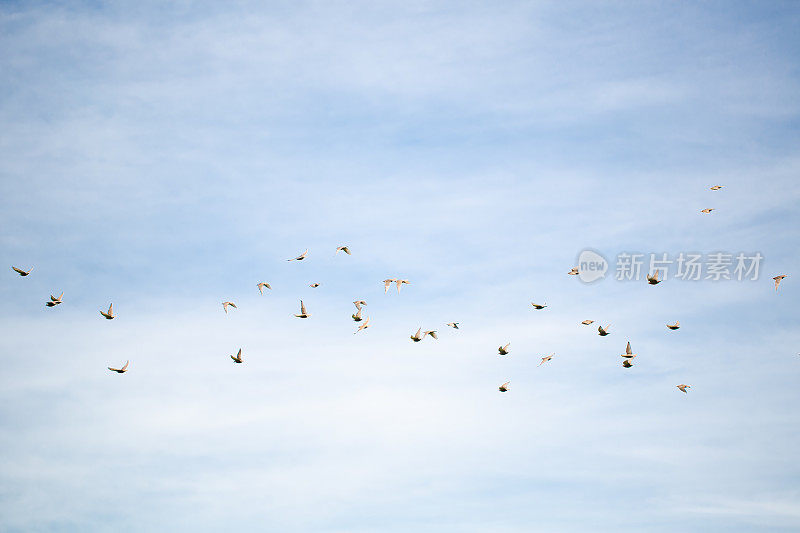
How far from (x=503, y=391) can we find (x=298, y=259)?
15491mm

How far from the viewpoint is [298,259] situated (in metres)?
51.9

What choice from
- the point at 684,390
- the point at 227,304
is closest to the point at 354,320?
the point at 227,304

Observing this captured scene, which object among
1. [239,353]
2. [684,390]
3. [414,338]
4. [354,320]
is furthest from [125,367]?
[684,390]

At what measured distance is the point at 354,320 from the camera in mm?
53469

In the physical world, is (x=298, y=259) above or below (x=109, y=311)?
above

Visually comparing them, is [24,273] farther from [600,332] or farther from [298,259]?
[600,332]

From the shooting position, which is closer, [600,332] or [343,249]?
[600,332]

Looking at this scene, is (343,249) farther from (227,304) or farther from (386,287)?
(227,304)

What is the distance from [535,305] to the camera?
183ft

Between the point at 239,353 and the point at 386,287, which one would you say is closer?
the point at 386,287

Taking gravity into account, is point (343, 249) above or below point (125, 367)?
above

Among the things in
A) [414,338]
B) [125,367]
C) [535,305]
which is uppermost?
[535,305]

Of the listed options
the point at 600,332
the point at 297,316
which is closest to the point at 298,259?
the point at 297,316

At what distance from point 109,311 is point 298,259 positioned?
42.4 ft
